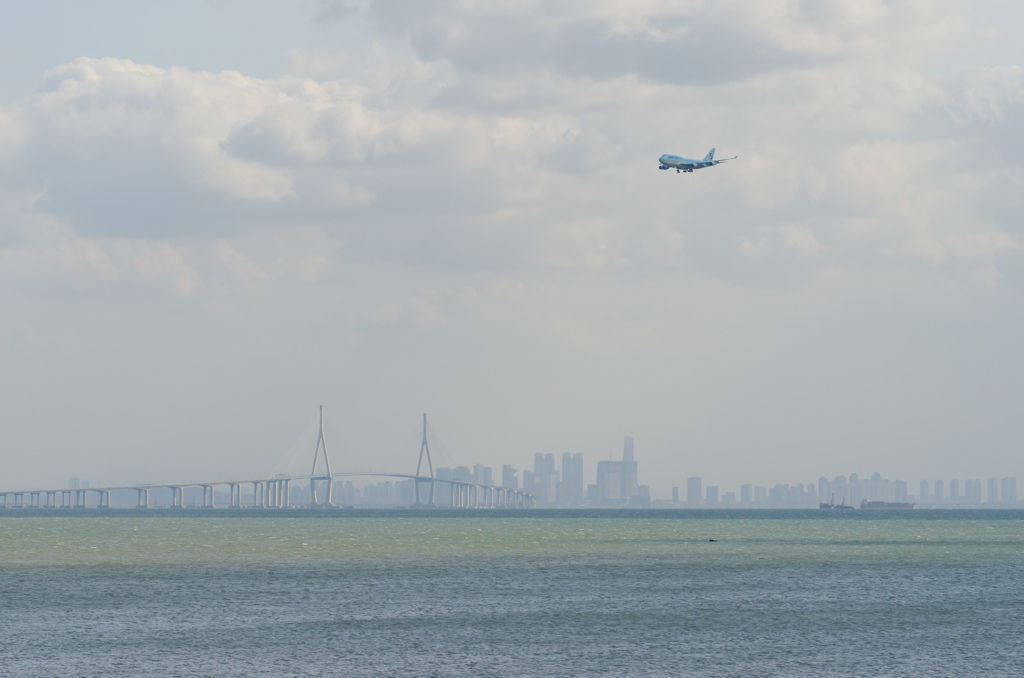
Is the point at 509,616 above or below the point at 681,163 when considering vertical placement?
below

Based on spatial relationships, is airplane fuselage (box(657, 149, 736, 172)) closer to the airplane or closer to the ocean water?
the airplane

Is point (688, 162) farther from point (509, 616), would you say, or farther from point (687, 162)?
point (509, 616)

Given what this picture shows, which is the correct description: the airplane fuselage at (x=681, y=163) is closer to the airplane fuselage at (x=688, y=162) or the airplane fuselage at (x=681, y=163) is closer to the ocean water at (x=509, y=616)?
the airplane fuselage at (x=688, y=162)

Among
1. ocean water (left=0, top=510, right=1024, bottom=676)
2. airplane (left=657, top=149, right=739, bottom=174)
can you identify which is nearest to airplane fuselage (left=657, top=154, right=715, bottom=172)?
airplane (left=657, top=149, right=739, bottom=174)

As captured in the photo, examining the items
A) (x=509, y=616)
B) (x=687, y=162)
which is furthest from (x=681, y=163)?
(x=509, y=616)

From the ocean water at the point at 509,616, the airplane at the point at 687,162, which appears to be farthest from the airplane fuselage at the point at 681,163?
the ocean water at the point at 509,616

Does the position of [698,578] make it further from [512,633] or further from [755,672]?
[755,672]

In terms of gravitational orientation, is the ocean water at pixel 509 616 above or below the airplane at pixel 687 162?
below

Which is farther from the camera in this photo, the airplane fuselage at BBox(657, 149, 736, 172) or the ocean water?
the airplane fuselage at BBox(657, 149, 736, 172)

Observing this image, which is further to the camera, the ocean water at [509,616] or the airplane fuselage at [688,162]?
the airplane fuselage at [688,162]
